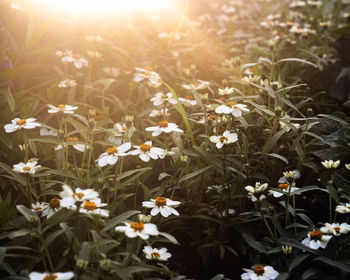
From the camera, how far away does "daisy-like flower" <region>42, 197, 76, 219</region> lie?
1.04 m

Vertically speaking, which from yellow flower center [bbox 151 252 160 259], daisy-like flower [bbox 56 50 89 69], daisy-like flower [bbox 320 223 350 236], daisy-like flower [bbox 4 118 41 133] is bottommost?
yellow flower center [bbox 151 252 160 259]

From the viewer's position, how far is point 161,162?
1.80m

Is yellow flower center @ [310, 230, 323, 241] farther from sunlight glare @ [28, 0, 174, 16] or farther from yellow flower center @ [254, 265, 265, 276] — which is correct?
sunlight glare @ [28, 0, 174, 16]

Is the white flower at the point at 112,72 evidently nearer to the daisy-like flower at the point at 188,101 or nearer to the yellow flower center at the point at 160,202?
the daisy-like flower at the point at 188,101

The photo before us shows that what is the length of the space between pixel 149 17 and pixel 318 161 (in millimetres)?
1710

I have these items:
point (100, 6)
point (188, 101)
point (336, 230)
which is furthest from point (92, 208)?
point (100, 6)

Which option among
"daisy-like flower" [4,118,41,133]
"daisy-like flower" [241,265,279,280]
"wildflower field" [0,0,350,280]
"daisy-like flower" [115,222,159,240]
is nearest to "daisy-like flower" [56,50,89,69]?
"wildflower field" [0,0,350,280]

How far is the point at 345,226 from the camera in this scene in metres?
1.25

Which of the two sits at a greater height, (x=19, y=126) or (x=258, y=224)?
(x=19, y=126)

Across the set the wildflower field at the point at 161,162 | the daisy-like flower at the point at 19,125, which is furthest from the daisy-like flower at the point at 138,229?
the daisy-like flower at the point at 19,125

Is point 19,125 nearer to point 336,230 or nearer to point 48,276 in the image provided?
point 48,276

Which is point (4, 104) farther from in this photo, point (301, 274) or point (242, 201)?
point (301, 274)

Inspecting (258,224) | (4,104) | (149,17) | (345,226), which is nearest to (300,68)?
(149,17)

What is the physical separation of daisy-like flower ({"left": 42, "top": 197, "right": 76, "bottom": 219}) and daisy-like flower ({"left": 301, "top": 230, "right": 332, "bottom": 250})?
0.68 m
